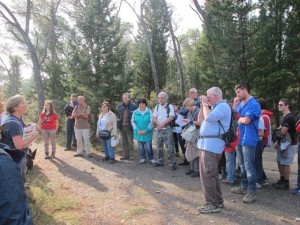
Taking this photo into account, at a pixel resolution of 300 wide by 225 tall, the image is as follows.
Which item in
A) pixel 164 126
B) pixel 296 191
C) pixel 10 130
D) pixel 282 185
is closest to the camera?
pixel 10 130

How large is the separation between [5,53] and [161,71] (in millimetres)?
29320

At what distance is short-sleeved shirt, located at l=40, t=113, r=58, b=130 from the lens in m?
9.55

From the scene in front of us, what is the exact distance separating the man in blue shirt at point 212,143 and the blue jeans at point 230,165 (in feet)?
5.31

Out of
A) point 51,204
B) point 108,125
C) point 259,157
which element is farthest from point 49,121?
point 259,157

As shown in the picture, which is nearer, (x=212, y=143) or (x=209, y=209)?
(x=212, y=143)

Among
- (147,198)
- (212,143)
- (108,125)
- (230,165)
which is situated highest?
(108,125)

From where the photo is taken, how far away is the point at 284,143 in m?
6.29

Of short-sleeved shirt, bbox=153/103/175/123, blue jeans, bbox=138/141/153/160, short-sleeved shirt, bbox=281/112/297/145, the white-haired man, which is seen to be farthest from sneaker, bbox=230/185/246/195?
blue jeans, bbox=138/141/153/160

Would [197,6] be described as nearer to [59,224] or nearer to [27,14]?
[27,14]

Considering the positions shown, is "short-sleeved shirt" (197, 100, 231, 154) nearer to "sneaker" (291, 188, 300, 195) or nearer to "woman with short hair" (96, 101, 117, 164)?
"sneaker" (291, 188, 300, 195)

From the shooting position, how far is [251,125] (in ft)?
18.3

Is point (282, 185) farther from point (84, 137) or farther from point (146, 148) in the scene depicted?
point (84, 137)

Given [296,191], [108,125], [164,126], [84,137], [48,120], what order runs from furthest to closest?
[84,137], [48,120], [108,125], [164,126], [296,191]

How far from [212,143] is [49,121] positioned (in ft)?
20.9
